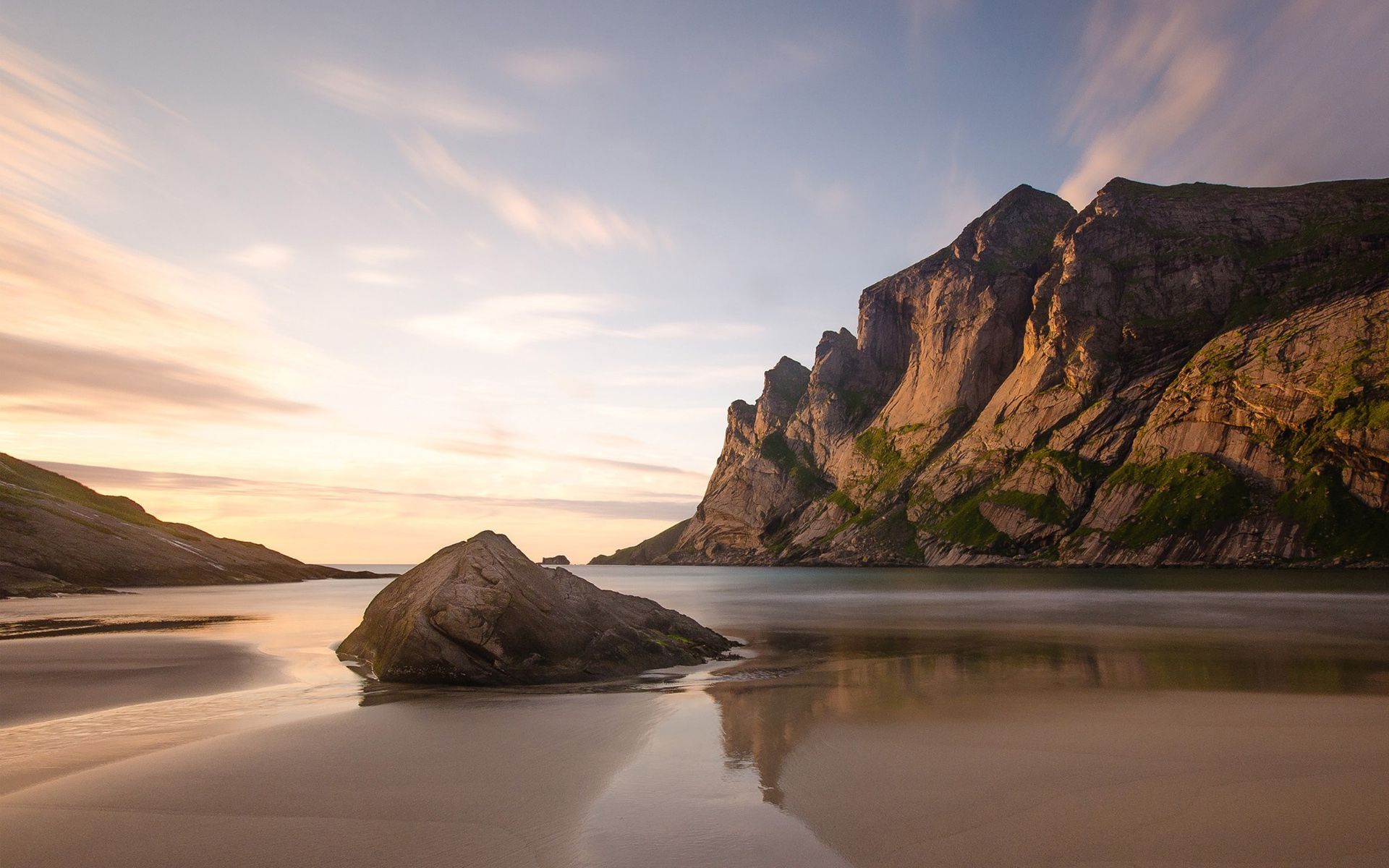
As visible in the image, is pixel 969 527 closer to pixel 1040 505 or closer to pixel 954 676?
pixel 1040 505

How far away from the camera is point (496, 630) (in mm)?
20250

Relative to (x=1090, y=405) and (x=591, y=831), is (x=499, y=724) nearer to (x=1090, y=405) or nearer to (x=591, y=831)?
(x=591, y=831)

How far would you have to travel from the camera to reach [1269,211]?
17725 cm

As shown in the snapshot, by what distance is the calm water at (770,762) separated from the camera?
311 inches

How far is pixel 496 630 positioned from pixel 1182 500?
15348cm

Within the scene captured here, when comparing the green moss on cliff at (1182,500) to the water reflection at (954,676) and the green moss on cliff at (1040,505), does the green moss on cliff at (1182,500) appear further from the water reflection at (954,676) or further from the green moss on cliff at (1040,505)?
the water reflection at (954,676)

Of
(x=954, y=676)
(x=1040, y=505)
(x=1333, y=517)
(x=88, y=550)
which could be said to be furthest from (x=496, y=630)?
(x=1040, y=505)

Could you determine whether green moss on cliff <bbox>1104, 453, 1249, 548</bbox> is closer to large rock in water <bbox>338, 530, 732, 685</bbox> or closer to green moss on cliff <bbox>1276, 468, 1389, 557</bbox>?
green moss on cliff <bbox>1276, 468, 1389, 557</bbox>

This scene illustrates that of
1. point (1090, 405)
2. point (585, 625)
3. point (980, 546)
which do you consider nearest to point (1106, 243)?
point (1090, 405)

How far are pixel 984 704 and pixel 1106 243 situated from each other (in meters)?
207

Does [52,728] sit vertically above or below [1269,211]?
below

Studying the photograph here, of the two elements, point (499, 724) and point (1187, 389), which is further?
point (1187, 389)

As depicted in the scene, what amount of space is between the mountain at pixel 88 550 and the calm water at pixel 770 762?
3115 inches

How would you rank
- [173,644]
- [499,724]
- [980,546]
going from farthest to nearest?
[980,546] < [173,644] < [499,724]
